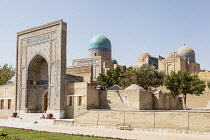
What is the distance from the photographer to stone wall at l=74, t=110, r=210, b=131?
13938 mm

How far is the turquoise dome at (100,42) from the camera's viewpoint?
4220 centimetres

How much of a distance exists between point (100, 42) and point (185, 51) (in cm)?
1815

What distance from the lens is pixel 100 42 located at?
42.3m

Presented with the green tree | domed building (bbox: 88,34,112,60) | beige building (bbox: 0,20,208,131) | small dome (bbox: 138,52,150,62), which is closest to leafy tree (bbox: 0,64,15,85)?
beige building (bbox: 0,20,208,131)

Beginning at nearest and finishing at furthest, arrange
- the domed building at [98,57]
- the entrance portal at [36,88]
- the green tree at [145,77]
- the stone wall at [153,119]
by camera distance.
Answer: the stone wall at [153,119] → the entrance portal at [36,88] → the green tree at [145,77] → the domed building at [98,57]

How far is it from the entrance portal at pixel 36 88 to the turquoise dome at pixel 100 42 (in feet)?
Result: 55.9

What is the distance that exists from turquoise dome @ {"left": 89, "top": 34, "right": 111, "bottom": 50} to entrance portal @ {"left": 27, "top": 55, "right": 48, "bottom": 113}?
17.0 m

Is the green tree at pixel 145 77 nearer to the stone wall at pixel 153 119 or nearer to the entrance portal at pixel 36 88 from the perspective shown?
the entrance portal at pixel 36 88

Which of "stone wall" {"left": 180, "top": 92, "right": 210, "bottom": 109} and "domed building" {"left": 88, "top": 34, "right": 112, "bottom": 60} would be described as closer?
"stone wall" {"left": 180, "top": 92, "right": 210, "bottom": 109}

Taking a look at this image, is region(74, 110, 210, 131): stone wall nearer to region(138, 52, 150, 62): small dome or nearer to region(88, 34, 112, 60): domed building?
region(88, 34, 112, 60): domed building

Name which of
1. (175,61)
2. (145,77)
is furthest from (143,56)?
(145,77)

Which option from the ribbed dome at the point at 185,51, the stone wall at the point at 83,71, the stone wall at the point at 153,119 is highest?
the ribbed dome at the point at 185,51

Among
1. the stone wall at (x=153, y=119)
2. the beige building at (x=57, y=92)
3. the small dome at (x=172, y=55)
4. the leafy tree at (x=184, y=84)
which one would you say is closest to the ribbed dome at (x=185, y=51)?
the small dome at (x=172, y=55)

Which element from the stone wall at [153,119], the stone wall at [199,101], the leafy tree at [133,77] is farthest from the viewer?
the stone wall at [199,101]
